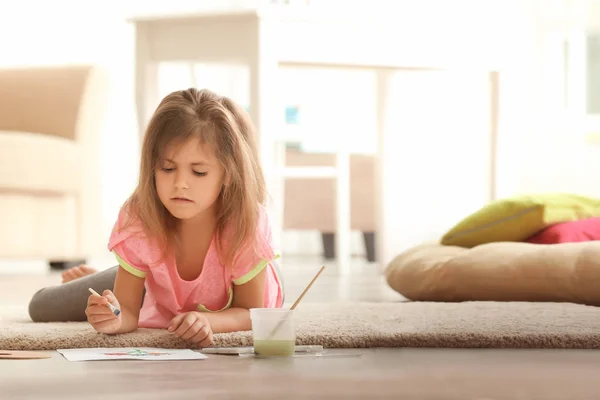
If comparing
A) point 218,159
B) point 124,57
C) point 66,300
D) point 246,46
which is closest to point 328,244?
point 124,57

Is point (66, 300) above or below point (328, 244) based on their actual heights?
above

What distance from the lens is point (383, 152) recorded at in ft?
13.1

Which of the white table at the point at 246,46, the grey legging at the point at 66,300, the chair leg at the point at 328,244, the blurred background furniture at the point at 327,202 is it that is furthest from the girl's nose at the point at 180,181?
the chair leg at the point at 328,244

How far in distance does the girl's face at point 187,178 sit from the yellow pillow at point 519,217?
1.18m

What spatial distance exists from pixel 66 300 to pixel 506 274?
0.97 meters

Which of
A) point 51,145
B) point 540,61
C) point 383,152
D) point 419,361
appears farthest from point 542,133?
point 419,361

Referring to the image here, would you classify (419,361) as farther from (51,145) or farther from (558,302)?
(51,145)

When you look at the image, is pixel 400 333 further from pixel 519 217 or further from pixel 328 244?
pixel 328 244

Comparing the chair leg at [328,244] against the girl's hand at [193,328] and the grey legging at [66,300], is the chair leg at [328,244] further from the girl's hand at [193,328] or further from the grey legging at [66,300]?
the girl's hand at [193,328]

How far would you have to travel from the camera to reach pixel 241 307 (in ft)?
5.59

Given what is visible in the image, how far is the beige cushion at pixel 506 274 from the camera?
2.19 metres

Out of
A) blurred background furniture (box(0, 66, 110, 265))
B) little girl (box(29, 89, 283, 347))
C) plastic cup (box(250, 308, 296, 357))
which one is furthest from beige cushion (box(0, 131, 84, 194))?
plastic cup (box(250, 308, 296, 357))

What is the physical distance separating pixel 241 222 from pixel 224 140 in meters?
0.14

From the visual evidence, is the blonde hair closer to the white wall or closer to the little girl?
the little girl
